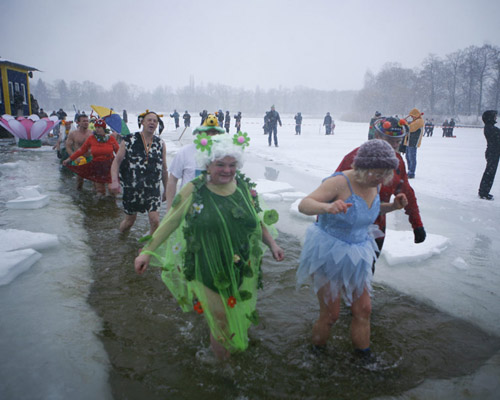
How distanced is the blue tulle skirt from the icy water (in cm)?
64

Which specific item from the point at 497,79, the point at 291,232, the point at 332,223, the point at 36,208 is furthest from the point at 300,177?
the point at 497,79

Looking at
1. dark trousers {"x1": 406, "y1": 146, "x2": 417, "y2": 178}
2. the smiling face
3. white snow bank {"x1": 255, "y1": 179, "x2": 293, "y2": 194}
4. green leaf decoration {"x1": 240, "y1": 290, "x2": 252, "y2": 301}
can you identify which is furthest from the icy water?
dark trousers {"x1": 406, "y1": 146, "x2": 417, "y2": 178}

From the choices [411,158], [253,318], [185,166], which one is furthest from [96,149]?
[411,158]

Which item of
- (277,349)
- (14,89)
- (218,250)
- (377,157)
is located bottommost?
(277,349)

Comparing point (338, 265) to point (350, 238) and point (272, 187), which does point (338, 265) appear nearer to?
point (350, 238)

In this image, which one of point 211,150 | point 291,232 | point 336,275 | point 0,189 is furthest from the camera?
point 0,189

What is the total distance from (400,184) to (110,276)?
3522 mm

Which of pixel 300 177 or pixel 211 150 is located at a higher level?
pixel 211 150

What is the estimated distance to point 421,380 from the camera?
102 inches

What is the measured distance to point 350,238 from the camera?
2.53 meters

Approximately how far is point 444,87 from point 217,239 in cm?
8056

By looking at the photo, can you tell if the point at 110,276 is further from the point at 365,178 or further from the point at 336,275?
the point at 365,178

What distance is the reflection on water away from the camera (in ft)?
8.03

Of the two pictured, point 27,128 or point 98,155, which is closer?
point 98,155
